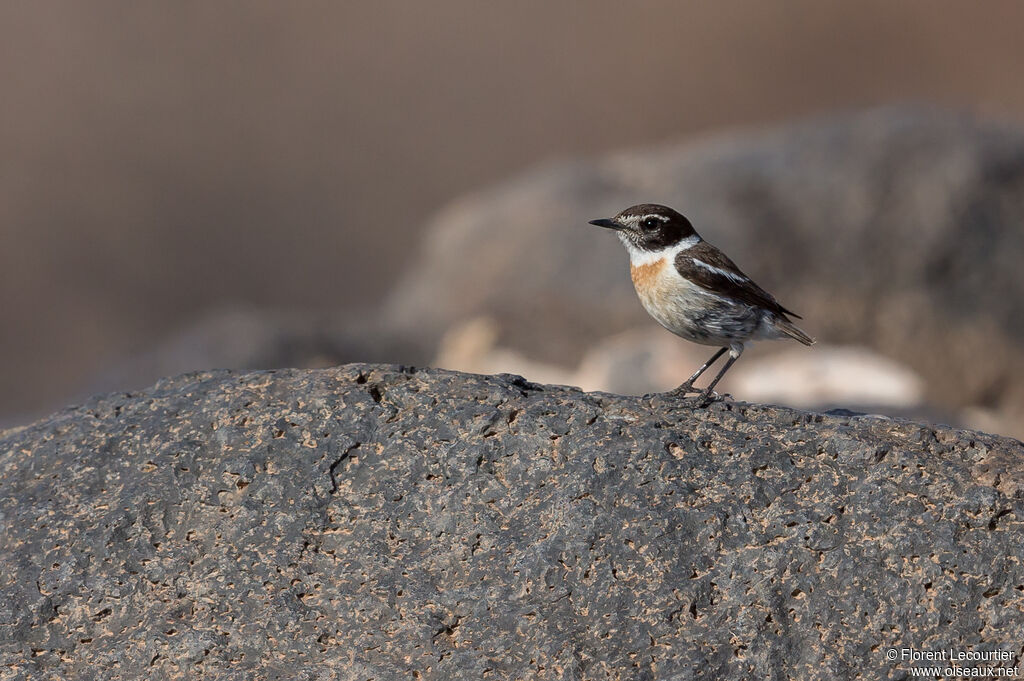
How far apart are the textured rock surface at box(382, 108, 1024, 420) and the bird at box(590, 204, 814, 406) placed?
680 cm

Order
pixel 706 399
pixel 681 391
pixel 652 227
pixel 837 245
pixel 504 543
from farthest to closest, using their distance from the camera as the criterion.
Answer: pixel 837 245
pixel 652 227
pixel 681 391
pixel 706 399
pixel 504 543

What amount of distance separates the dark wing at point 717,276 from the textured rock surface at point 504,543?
1127 mm

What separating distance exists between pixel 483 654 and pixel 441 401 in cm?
108

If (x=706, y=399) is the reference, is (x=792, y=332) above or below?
above

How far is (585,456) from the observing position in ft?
15.1

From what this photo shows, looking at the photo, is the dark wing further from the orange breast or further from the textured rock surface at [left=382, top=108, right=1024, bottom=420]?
the textured rock surface at [left=382, top=108, right=1024, bottom=420]

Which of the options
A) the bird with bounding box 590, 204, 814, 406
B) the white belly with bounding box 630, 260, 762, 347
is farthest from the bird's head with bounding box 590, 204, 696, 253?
the white belly with bounding box 630, 260, 762, 347

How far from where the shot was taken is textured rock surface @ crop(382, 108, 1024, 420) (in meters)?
12.9

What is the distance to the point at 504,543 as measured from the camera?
441 centimetres

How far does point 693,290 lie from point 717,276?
0.52 ft

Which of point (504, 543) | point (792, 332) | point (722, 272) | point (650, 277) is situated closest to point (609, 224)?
point (650, 277)

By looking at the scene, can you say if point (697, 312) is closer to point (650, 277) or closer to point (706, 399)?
point (650, 277)

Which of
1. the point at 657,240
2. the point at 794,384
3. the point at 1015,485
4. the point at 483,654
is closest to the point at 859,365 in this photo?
the point at 794,384

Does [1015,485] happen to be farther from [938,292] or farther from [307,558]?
[938,292]
